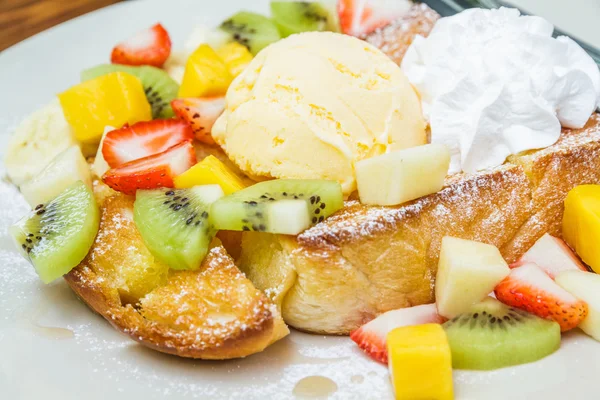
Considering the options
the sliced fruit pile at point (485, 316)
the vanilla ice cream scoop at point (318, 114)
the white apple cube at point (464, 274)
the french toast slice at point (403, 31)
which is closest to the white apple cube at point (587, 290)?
the sliced fruit pile at point (485, 316)

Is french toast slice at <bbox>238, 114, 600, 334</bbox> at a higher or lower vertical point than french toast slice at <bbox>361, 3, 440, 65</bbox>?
lower

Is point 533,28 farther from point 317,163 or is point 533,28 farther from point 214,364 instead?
point 214,364

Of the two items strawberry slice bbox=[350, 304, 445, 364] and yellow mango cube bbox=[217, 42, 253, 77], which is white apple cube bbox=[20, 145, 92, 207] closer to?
yellow mango cube bbox=[217, 42, 253, 77]

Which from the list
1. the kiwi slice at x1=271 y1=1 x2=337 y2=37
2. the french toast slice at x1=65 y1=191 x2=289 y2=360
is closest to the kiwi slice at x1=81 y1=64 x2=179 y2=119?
the kiwi slice at x1=271 y1=1 x2=337 y2=37

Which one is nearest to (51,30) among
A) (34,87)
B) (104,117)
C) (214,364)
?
(34,87)

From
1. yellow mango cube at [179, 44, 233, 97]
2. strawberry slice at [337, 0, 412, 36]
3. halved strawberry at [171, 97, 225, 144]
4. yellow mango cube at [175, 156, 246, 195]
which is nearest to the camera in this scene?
yellow mango cube at [175, 156, 246, 195]

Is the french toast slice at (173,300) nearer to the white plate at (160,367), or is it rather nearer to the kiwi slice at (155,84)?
the white plate at (160,367)

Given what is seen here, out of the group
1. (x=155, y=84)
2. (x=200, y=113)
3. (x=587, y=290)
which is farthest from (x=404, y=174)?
(x=155, y=84)
